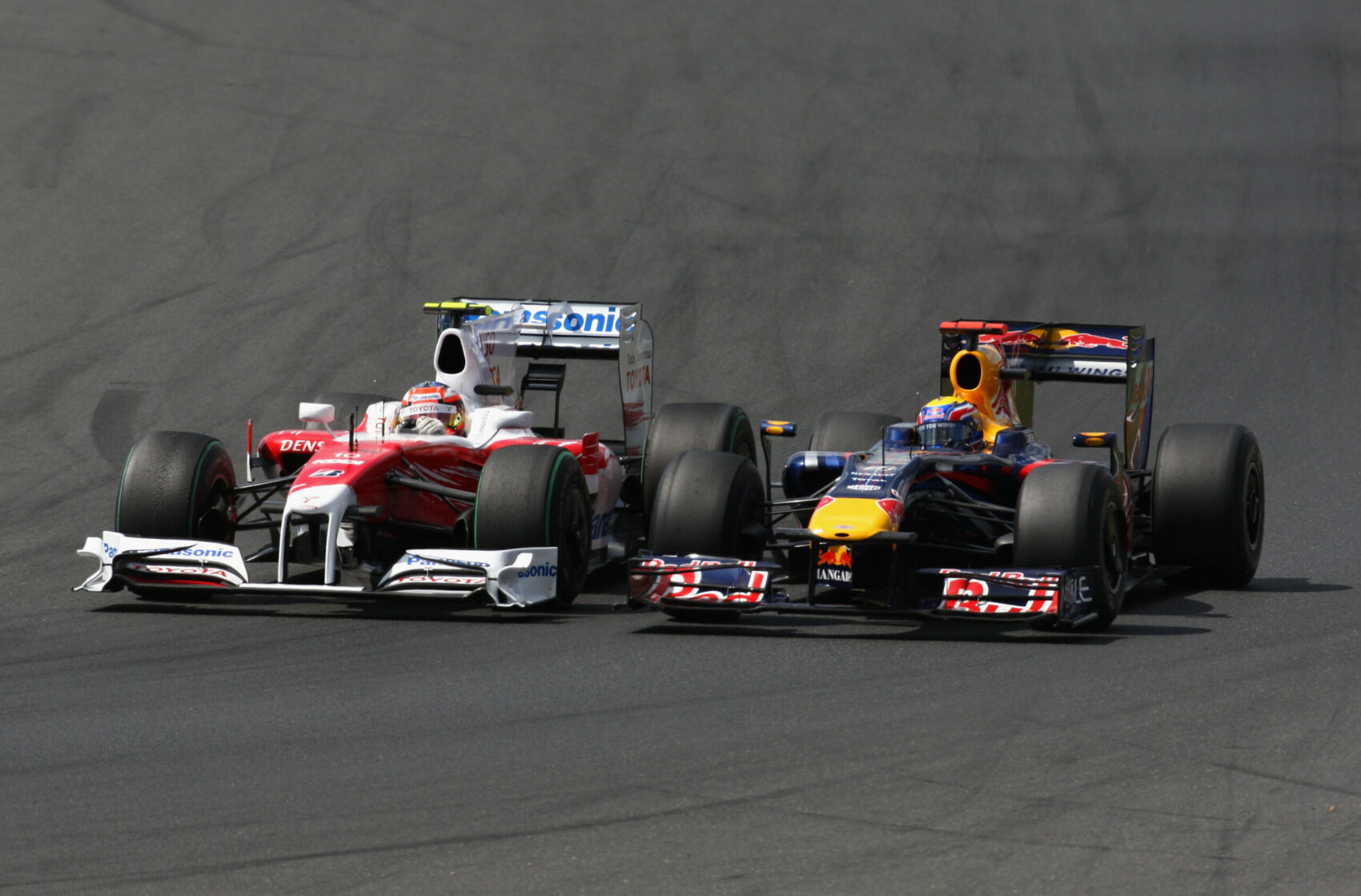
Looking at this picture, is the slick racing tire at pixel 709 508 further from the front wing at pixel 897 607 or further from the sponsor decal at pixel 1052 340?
the sponsor decal at pixel 1052 340

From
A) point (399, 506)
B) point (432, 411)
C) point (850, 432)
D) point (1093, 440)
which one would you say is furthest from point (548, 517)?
point (1093, 440)

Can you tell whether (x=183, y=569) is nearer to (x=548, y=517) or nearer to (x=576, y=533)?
(x=548, y=517)

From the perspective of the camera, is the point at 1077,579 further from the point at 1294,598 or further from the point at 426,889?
the point at 426,889

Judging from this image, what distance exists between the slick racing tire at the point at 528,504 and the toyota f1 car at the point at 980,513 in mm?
724

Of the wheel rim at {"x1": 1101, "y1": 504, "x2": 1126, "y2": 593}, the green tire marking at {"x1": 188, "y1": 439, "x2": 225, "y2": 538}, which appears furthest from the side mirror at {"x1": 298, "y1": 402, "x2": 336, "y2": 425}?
the wheel rim at {"x1": 1101, "y1": 504, "x2": 1126, "y2": 593}

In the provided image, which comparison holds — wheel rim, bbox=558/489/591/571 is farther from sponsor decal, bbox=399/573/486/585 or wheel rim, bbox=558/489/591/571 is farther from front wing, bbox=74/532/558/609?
sponsor decal, bbox=399/573/486/585

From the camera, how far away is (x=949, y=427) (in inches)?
481

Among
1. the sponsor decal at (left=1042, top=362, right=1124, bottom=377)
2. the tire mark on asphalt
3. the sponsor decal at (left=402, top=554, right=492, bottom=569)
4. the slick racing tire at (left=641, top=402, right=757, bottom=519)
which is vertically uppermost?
the tire mark on asphalt

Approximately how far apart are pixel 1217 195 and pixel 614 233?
28.7 ft

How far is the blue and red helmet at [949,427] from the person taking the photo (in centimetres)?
1220

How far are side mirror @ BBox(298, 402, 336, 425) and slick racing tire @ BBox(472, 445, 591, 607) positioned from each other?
2073 millimetres

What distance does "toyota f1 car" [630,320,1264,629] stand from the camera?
10.7 m

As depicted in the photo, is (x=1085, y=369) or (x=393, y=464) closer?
(x=393, y=464)

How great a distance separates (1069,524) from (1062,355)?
2.99 metres
